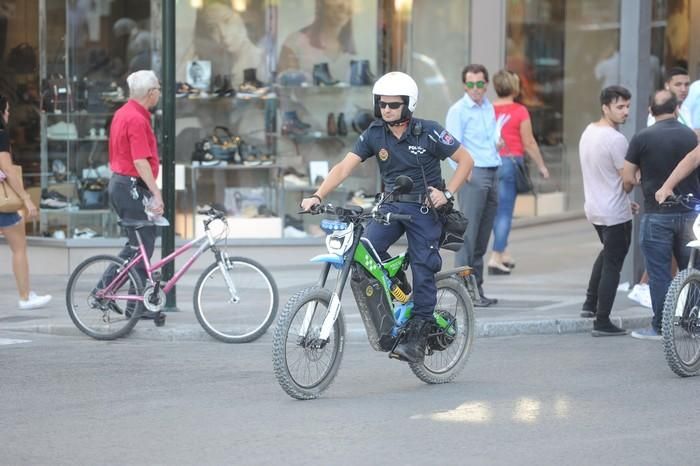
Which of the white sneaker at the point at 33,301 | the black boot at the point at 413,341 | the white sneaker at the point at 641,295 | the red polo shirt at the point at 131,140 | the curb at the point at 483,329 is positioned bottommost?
the curb at the point at 483,329

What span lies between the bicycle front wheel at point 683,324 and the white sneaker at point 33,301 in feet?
18.4

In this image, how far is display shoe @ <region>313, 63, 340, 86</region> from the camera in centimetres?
1535

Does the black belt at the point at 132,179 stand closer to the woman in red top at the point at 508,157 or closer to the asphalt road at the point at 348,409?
the asphalt road at the point at 348,409

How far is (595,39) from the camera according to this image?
18266mm

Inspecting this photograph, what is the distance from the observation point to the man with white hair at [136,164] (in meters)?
11.0

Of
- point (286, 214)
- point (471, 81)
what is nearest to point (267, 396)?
point (471, 81)

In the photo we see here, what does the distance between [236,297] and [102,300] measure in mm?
1061

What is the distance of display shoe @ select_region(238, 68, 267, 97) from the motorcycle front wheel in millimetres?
7149

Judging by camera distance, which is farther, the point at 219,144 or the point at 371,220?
the point at 219,144

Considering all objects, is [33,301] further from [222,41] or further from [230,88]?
[222,41]

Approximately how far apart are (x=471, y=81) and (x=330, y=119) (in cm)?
347

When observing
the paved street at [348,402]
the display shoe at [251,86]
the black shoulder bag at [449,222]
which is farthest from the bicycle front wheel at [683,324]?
the display shoe at [251,86]

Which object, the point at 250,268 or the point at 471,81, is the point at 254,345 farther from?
the point at 471,81

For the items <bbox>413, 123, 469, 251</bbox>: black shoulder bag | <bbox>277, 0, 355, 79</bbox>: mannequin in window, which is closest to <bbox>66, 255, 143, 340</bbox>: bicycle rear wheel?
<bbox>413, 123, 469, 251</bbox>: black shoulder bag
